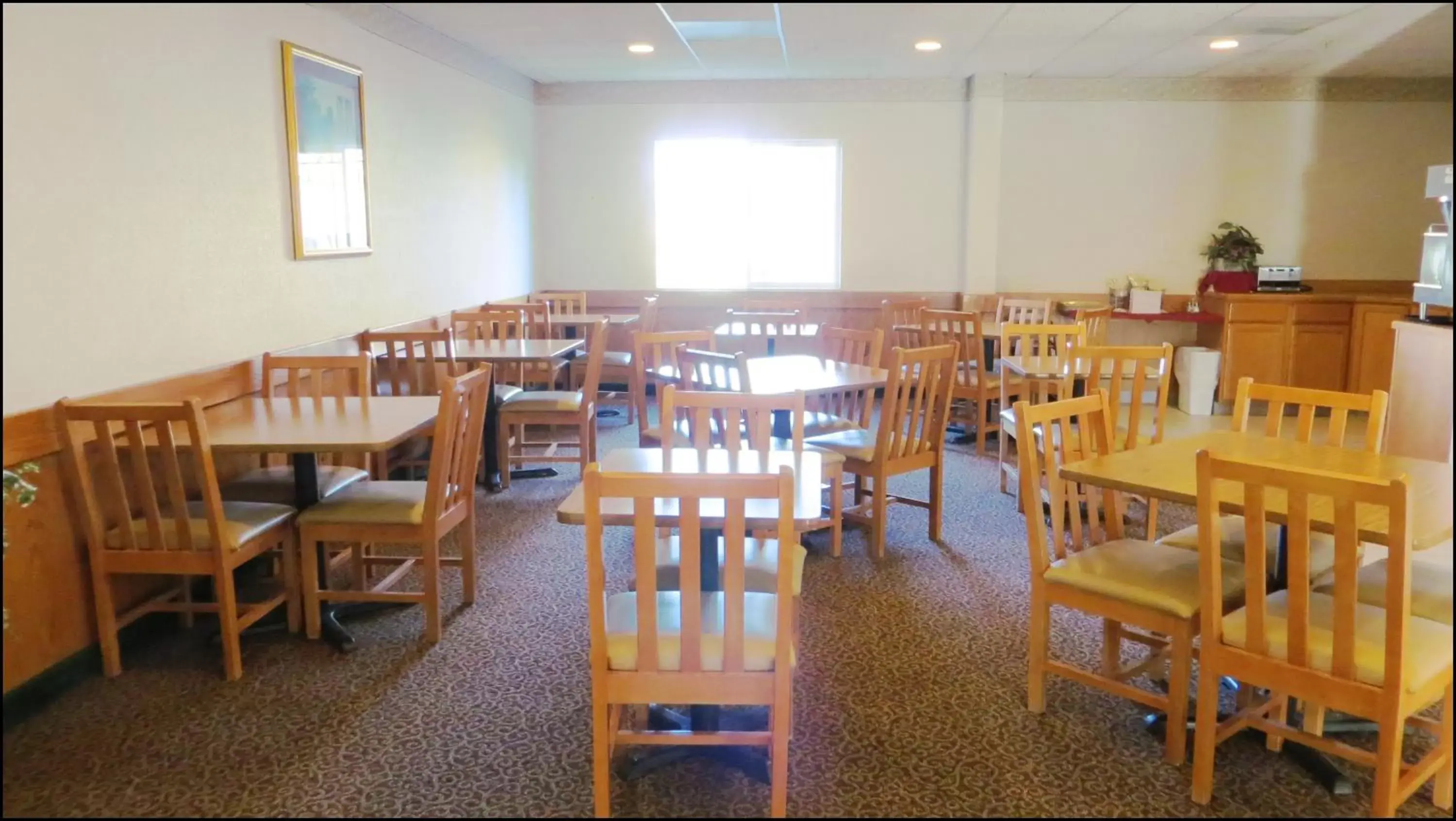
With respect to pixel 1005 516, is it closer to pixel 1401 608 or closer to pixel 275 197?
pixel 1401 608

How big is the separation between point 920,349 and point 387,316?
2.72m

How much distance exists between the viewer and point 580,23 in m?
2.84

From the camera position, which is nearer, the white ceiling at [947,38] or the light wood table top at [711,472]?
the light wood table top at [711,472]

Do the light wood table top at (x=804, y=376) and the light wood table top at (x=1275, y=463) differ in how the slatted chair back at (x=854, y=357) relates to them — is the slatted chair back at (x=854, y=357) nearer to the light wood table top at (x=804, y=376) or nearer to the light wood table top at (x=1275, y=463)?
the light wood table top at (x=804, y=376)

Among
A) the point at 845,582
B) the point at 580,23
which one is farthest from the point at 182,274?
the point at 845,582

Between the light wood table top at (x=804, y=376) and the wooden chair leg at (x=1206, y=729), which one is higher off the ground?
the light wood table top at (x=804, y=376)

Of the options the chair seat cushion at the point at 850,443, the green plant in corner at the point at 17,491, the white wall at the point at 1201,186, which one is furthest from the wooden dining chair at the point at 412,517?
the white wall at the point at 1201,186

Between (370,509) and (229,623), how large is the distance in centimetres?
48

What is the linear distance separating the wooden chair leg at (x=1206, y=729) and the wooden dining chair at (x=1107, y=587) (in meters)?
0.10

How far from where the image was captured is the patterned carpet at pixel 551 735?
210 cm

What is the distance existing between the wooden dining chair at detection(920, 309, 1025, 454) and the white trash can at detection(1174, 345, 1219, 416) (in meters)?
1.95

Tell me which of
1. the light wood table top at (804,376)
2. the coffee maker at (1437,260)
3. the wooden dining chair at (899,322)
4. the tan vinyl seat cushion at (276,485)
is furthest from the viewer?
the wooden dining chair at (899,322)

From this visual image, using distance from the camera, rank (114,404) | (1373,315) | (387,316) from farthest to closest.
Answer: (1373,315) < (387,316) < (114,404)

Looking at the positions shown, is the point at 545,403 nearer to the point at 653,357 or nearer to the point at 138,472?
the point at 653,357
